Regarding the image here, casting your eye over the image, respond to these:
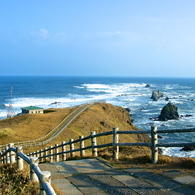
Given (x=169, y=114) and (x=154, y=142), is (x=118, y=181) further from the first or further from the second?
(x=169, y=114)

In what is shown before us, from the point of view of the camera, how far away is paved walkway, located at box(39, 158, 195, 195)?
5766 millimetres

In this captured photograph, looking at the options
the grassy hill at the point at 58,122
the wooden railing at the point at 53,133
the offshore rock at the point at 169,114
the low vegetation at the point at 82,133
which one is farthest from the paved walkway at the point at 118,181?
the offshore rock at the point at 169,114

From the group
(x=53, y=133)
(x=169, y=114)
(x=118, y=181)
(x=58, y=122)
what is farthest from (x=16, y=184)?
(x=169, y=114)

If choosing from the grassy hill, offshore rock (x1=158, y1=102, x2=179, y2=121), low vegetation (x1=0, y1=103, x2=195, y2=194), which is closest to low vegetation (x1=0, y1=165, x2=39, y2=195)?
low vegetation (x1=0, y1=103, x2=195, y2=194)

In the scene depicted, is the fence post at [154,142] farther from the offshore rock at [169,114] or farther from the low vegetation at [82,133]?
the offshore rock at [169,114]

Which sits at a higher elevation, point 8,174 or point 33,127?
point 8,174

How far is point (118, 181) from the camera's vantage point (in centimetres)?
643

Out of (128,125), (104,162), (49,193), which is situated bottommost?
(128,125)

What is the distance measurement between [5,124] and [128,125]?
2756 centimetres

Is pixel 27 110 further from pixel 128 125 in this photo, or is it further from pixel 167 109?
pixel 167 109

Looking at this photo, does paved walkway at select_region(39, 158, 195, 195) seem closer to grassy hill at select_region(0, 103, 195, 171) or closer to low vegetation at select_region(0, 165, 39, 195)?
low vegetation at select_region(0, 165, 39, 195)

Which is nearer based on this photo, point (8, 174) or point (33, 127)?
point (8, 174)

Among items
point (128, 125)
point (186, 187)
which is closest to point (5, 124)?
point (128, 125)

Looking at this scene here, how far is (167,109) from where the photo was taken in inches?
2662
